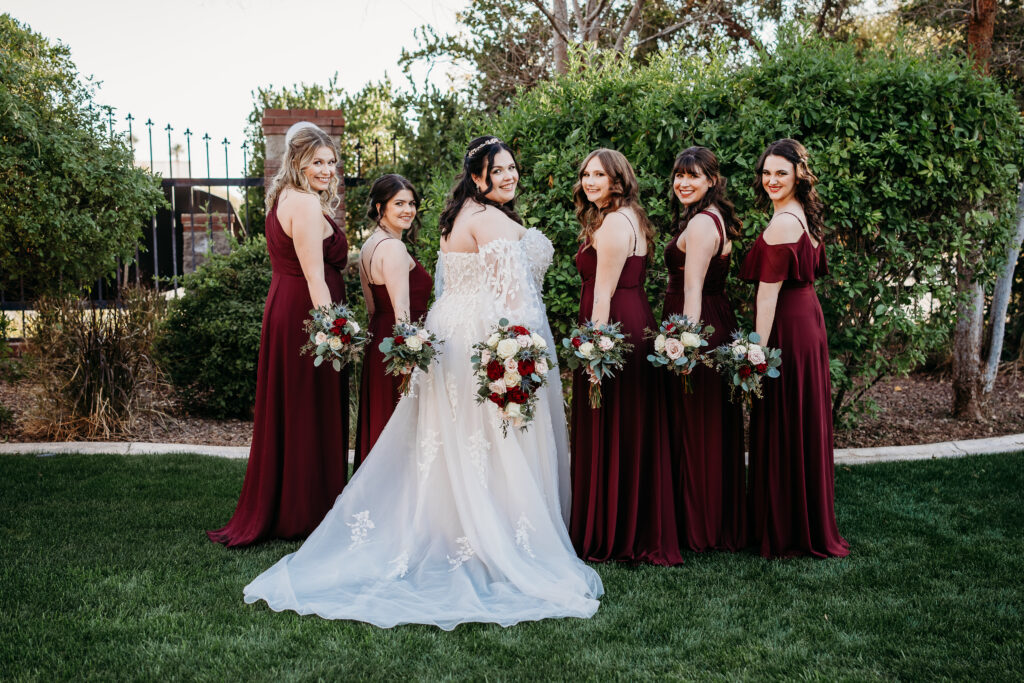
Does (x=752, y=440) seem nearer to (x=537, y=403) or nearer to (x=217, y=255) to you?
(x=537, y=403)

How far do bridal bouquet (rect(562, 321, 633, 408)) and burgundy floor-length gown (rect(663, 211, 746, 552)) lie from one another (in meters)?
0.68

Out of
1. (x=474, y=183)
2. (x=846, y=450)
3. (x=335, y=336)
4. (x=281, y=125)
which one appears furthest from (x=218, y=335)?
(x=846, y=450)

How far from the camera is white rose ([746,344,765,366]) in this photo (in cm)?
396

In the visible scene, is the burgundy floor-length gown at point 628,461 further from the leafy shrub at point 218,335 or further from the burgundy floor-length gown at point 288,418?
the leafy shrub at point 218,335

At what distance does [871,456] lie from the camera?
21.0ft

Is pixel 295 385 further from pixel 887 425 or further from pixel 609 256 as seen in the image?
pixel 887 425

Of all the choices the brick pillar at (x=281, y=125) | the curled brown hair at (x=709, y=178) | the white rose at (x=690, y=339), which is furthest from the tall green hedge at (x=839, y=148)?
the brick pillar at (x=281, y=125)

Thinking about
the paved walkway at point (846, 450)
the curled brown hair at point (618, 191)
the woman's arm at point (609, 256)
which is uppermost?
the curled brown hair at point (618, 191)

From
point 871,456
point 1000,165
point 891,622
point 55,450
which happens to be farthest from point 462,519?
point 1000,165

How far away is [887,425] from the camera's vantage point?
759 cm

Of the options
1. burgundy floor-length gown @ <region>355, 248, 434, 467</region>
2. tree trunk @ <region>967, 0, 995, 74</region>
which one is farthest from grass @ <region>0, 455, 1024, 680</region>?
tree trunk @ <region>967, 0, 995, 74</region>

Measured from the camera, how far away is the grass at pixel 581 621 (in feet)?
10.3

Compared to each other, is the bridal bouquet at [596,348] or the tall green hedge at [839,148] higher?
the tall green hedge at [839,148]

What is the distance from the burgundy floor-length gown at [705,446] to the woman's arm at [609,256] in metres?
0.43
